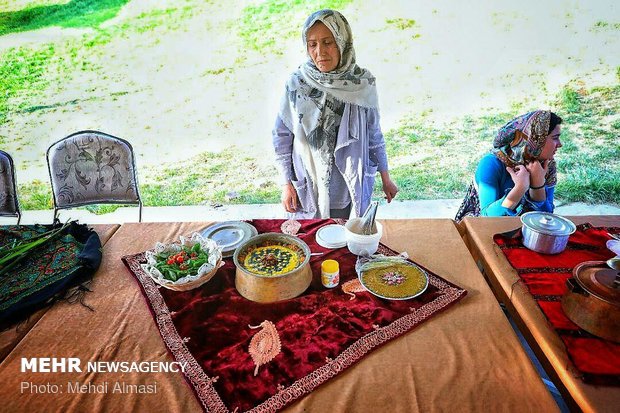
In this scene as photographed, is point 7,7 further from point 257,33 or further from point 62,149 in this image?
point 62,149

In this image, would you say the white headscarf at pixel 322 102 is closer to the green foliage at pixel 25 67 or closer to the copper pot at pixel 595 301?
the copper pot at pixel 595 301

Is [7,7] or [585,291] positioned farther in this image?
[7,7]

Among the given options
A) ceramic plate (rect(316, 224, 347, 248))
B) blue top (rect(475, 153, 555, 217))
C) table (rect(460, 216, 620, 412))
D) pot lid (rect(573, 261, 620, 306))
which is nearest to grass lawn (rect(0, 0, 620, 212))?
blue top (rect(475, 153, 555, 217))

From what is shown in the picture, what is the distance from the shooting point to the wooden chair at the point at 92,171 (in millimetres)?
2064

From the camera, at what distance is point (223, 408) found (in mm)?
815

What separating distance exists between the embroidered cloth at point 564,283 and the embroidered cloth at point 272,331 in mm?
247

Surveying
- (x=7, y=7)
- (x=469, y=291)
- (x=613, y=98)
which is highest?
A: (x=7, y=7)

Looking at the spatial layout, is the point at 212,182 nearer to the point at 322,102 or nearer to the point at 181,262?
the point at 322,102

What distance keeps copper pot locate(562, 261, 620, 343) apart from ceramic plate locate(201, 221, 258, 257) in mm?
1082

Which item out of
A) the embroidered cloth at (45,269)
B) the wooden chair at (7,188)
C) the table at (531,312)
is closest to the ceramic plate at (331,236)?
the table at (531,312)

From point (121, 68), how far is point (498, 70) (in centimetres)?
469

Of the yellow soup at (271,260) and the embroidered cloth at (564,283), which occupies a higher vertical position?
the embroidered cloth at (564,283)

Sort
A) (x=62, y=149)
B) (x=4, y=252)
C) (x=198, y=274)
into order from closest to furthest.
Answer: (x=198, y=274), (x=4, y=252), (x=62, y=149)

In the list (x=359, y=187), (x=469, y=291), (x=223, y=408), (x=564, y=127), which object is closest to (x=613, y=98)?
(x=564, y=127)
